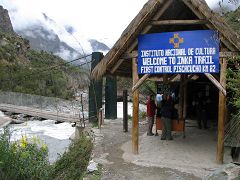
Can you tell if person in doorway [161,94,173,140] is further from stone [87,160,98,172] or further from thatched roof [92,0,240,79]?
stone [87,160,98,172]

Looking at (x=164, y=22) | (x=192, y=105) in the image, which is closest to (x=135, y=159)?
(x=164, y=22)

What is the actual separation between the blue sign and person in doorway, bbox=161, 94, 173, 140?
1731mm

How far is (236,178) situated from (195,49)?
3718 millimetres

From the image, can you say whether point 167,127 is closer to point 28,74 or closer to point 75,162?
point 75,162

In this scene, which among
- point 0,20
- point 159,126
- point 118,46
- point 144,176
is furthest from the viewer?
point 0,20

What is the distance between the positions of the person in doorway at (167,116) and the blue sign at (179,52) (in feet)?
5.68

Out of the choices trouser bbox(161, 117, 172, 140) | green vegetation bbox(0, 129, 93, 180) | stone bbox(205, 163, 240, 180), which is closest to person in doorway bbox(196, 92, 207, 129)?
trouser bbox(161, 117, 172, 140)

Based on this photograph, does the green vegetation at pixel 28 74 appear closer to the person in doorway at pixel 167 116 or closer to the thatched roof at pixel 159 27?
the person in doorway at pixel 167 116

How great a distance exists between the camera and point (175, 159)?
9180 mm

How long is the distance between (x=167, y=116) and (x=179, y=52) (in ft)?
8.05

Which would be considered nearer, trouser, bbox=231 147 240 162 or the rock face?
trouser, bbox=231 147 240 162

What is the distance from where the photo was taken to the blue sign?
8.86m

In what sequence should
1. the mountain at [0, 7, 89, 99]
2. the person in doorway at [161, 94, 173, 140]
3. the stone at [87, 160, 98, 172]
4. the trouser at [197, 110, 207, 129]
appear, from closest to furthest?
1. the stone at [87, 160, 98, 172]
2. the person in doorway at [161, 94, 173, 140]
3. the trouser at [197, 110, 207, 129]
4. the mountain at [0, 7, 89, 99]

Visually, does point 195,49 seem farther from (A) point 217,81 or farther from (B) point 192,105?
(B) point 192,105
